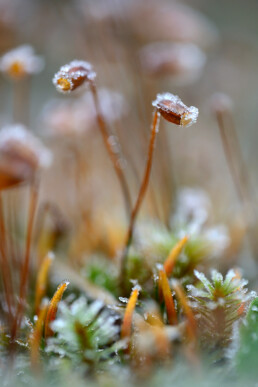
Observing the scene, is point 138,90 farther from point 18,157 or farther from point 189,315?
point 189,315

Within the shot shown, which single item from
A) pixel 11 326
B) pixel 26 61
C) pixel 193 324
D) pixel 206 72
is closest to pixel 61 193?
pixel 26 61

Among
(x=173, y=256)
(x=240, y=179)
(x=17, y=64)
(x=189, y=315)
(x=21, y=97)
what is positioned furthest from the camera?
(x=21, y=97)

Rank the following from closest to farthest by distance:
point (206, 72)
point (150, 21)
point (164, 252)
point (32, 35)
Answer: point (164, 252) < point (150, 21) < point (32, 35) < point (206, 72)

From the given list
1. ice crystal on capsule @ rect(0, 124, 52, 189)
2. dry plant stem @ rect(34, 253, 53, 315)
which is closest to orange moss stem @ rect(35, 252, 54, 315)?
dry plant stem @ rect(34, 253, 53, 315)

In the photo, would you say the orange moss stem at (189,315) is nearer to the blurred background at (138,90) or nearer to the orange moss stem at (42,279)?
the orange moss stem at (42,279)

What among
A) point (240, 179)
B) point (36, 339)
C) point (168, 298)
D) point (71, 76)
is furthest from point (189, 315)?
point (240, 179)

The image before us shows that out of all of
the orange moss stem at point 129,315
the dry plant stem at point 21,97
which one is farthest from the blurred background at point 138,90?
the orange moss stem at point 129,315

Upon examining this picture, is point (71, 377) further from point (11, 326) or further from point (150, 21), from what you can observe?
point (150, 21)

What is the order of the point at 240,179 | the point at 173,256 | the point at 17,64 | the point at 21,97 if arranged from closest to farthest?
the point at 173,256
the point at 17,64
the point at 240,179
the point at 21,97
